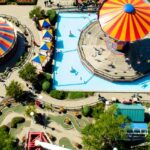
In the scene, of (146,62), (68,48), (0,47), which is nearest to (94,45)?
(68,48)

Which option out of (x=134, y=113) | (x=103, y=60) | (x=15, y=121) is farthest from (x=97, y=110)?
(x=15, y=121)

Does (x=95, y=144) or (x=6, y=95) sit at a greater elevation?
(x=6, y=95)

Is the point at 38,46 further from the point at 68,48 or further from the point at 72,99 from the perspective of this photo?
the point at 72,99

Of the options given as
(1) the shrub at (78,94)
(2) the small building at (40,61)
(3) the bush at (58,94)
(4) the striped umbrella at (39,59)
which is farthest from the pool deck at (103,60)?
(3) the bush at (58,94)

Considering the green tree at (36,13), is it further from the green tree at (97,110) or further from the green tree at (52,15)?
the green tree at (97,110)

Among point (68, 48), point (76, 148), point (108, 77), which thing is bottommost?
point (76, 148)

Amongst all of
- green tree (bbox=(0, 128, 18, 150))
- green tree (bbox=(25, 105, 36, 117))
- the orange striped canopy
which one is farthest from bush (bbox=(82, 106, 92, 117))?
green tree (bbox=(0, 128, 18, 150))

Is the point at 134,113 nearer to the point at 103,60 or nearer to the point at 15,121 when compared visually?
the point at 103,60
